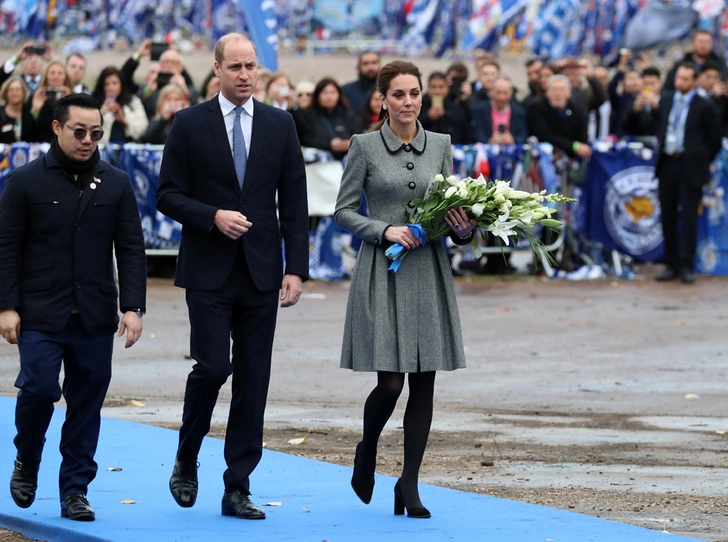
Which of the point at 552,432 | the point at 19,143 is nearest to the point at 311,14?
the point at 19,143

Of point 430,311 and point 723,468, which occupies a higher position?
point 430,311

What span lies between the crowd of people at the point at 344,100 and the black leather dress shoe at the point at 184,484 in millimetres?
9208

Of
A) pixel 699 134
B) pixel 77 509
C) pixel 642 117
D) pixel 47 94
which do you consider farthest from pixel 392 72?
pixel 642 117

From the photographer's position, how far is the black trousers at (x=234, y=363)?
250 inches

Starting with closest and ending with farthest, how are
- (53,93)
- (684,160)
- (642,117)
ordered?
1. (53,93)
2. (684,160)
3. (642,117)

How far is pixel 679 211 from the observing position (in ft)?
57.3

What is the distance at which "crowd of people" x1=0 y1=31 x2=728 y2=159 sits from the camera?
630 inches

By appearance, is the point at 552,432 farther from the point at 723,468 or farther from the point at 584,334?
the point at 584,334

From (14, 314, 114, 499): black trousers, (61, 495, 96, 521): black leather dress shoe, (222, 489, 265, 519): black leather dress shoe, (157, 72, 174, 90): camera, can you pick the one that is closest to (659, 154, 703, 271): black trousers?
(157, 72, 174, 90): camera

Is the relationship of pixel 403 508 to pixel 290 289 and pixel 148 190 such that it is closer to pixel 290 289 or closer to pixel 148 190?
pixel 290 289

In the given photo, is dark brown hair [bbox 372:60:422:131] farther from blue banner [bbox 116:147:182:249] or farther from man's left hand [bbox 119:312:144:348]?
blue banner [bbox 116:147:182:249]

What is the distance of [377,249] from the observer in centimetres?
658

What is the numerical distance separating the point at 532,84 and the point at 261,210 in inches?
519

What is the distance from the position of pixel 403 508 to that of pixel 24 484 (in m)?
1.69
